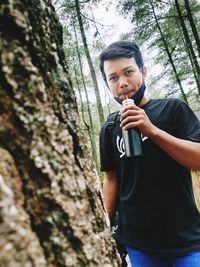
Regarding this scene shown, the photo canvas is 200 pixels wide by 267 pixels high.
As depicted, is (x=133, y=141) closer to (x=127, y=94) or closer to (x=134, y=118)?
(x=134, y=118)

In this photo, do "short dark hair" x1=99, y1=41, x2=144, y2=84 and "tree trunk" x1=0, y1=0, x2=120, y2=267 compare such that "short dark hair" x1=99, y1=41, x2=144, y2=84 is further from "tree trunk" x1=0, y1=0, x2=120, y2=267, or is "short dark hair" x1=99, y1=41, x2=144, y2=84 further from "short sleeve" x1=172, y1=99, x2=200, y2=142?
"tree trunk" x1=0, y1=0, x2=120, y2=267

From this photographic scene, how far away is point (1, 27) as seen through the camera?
23.6 inches

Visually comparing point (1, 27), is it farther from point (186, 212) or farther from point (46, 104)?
point (186, 212)

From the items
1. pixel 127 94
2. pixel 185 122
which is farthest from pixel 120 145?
pixel 185 122

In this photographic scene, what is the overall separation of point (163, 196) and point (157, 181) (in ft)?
0.31

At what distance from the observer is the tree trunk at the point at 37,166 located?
0.54 meters

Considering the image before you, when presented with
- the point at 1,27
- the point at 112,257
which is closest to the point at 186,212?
the point at 112,257

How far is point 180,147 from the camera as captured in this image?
4.75 feet

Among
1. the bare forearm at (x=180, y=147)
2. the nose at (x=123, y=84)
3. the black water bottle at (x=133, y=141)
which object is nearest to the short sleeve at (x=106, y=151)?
the nose at (x=123, y=84)

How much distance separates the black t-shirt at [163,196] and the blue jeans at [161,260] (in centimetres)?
4

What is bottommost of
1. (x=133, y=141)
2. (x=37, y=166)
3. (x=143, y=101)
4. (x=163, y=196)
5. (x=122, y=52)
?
(x=163, y=196)

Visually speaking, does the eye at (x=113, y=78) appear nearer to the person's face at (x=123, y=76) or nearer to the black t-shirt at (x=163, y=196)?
the person's face at (x=123, y=76)

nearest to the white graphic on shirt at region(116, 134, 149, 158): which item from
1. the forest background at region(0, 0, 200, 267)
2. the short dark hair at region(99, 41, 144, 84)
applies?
the short dark hair at region(99, 41, 144, 84)

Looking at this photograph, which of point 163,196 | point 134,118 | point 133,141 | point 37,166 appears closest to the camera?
point 37,166
